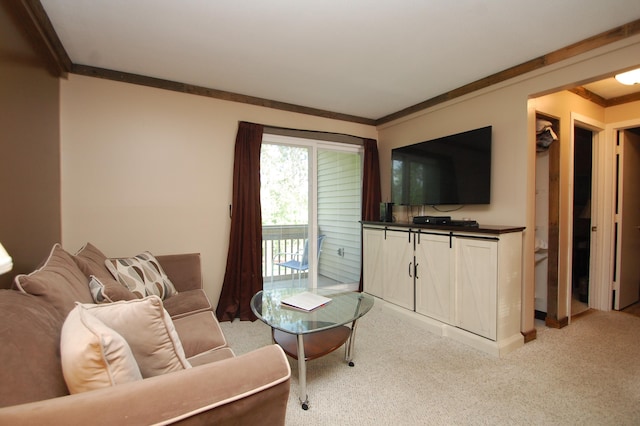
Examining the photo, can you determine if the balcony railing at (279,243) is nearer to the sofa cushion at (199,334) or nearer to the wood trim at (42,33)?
the sofa cushion at (199,334)

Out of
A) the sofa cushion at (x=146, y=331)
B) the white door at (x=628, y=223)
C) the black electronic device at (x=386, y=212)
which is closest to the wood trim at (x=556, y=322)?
the white door at (x=628, y=223)

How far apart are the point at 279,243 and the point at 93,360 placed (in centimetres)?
298

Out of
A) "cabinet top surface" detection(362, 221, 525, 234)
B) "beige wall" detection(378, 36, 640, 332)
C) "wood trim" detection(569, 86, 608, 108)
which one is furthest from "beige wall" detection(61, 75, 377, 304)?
"wood trim" detection(569, 86, 608, 108)

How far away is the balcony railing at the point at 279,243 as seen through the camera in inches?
146

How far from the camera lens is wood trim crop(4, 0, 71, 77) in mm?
1710

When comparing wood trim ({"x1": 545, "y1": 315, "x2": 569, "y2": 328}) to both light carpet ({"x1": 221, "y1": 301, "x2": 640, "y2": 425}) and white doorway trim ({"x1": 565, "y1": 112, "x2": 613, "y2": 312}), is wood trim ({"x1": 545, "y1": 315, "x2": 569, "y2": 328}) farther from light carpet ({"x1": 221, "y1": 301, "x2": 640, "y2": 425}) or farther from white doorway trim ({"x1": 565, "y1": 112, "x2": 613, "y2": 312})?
white doorway trim ({"x1": 565, "y1": 112, "x2": 613, "y2": 312})

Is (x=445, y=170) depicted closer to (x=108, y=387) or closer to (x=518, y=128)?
(x=518, y=128)

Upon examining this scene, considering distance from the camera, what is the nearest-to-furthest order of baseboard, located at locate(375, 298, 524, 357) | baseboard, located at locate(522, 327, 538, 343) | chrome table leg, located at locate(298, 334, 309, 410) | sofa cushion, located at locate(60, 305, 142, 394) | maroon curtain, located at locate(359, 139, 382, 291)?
sofa cushion, located at locate(60, 305, 142, 394) → chrome table leg, located at locate(298, 334, 309, 410) → baseboard, located at locate(375, 298, 524, 357) → baseboard, located at locate(522, 327, 538, 343) → maroon curtain, located at locate(359, 139, 382, 291)

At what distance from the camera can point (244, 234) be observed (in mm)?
3191

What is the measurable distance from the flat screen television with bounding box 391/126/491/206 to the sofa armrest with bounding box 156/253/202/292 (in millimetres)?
2505

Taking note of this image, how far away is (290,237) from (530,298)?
2.62 meters

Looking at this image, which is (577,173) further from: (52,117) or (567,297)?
(52,117)

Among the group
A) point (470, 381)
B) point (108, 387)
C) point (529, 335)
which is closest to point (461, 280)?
point (529, 335)

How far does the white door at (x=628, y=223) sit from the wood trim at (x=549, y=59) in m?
1.71
